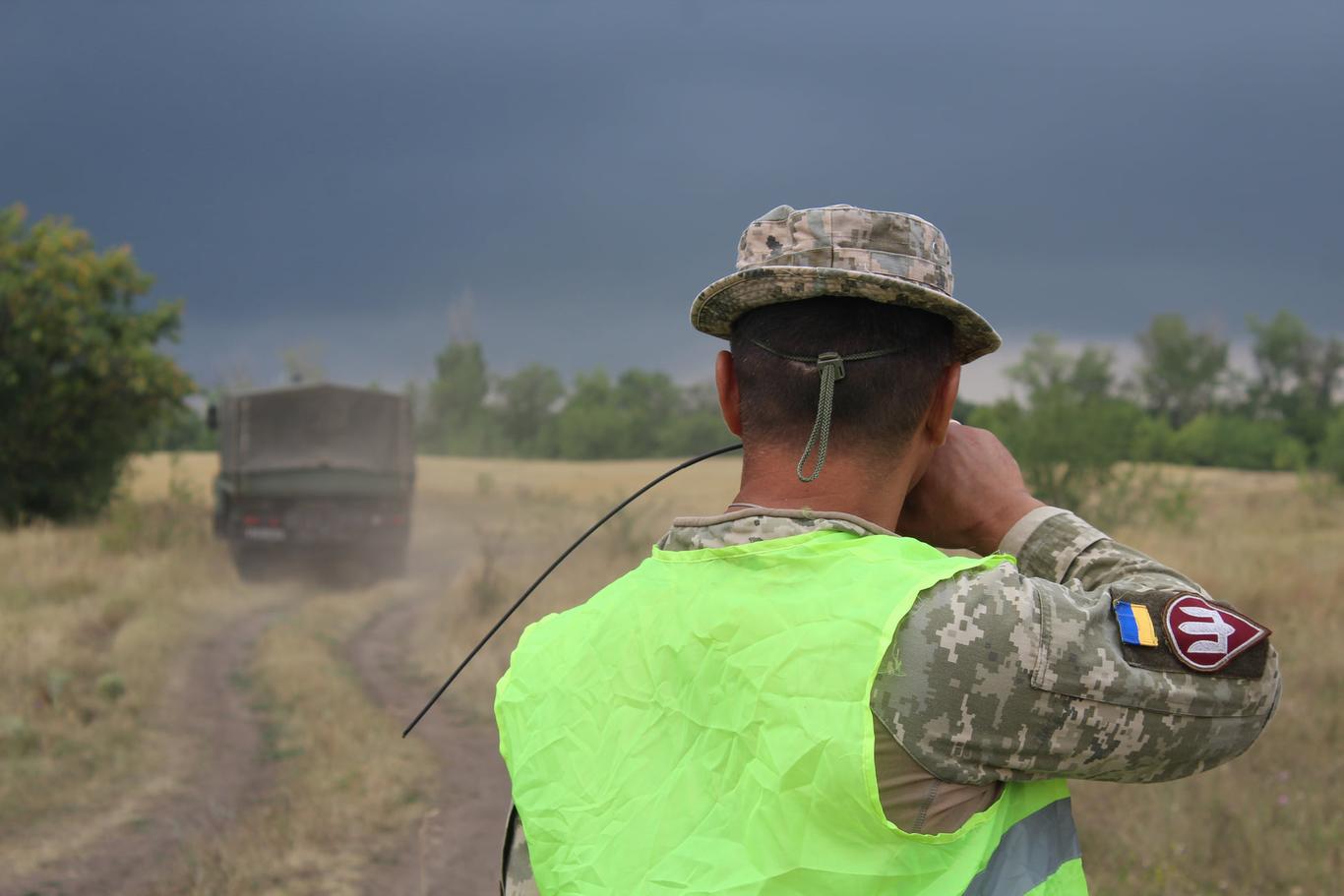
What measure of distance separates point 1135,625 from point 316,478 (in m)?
16.7

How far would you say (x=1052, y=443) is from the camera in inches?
552

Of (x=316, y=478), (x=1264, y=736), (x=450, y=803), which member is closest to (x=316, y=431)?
(x=316, y=478)

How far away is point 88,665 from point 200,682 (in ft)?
3.23

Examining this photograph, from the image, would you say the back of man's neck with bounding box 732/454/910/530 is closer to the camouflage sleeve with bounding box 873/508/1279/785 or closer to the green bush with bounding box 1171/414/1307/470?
the camouflage sleeve with bounding box 873/508/1279/785

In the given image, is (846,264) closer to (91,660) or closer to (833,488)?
(833,488)

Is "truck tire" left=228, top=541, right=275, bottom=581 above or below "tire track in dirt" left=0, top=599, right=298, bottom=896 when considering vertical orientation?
below

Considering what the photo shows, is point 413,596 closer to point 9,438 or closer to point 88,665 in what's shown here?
point 88,665

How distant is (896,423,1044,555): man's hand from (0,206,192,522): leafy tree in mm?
22404

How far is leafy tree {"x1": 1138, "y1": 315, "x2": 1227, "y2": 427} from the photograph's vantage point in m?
67.4

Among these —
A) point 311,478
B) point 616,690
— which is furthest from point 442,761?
point 311,478

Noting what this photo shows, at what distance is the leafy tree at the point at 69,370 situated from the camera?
69.4 ft

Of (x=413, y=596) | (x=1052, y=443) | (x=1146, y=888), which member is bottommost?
(x=413, y=596)

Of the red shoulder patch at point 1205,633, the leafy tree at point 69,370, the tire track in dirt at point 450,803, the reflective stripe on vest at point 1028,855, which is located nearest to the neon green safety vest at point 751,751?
the reflective stripe on vest at point 1028,855

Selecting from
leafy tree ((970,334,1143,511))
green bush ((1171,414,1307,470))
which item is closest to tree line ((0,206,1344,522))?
leafy tree ((970,334,1143,511))
